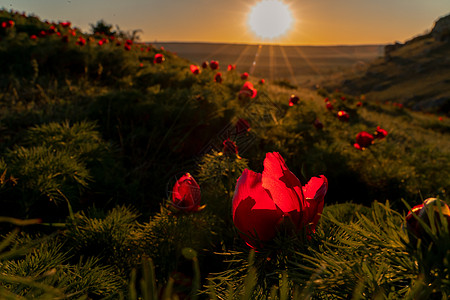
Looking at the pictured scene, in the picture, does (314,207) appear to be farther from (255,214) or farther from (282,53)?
(282,53)

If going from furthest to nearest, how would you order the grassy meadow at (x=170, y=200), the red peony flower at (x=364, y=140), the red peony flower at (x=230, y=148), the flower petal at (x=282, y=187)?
the red peony flower at (x=364, y=140)
the red peony flower at (x=230, y=148)
the flower petal at (x=282, y=187)
the grassy meadow at (x=170, y=200)

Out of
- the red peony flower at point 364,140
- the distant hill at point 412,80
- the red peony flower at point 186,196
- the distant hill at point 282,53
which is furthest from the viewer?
the distant hill at point 282,53

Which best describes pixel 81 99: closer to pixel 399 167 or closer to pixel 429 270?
pixel 399 167

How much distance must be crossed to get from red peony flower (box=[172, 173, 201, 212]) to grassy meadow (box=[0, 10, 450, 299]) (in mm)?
47

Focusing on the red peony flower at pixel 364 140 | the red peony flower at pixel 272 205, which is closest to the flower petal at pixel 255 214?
the red peony flower at pixel 272 205

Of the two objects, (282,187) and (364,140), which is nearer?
(282,187)

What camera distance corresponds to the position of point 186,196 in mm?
1375

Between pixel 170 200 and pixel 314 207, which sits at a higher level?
pixel 314 207

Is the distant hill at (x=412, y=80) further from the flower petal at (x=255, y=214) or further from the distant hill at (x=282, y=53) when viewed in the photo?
the distant hill at (x=282, y=53)

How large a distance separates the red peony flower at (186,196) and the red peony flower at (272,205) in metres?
0.68

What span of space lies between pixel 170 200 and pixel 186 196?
0.22m

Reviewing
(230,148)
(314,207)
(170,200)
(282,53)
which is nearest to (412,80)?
(230,148)

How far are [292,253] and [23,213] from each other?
5.73 ft

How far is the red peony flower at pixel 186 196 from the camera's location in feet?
4.46
